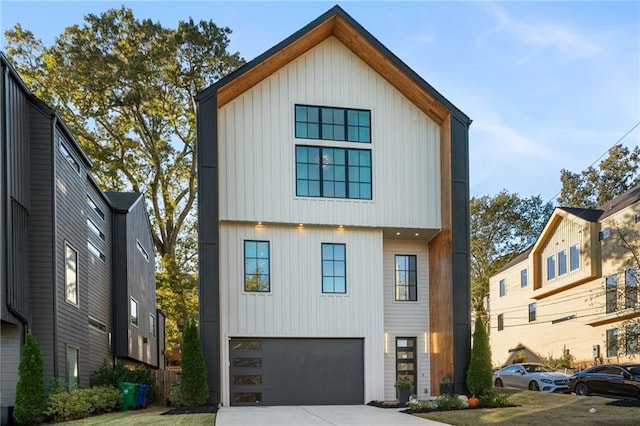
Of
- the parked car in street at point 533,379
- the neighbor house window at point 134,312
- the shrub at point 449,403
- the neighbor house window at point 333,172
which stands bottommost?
the parked car in street at point 533,379

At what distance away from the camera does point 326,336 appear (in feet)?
54.3

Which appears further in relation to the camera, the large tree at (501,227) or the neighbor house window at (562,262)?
the large tree at (501,227)

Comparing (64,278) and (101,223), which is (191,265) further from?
(64,278)

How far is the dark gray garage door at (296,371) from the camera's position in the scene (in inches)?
631

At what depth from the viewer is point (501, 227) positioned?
47812 mm

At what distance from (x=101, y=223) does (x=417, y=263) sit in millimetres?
10435

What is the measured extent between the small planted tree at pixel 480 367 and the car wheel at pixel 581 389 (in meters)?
5.06

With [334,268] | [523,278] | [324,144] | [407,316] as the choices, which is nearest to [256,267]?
[334,268]

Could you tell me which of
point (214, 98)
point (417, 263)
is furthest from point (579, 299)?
point (214, 98)

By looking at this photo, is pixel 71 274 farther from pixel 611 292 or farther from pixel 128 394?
pixel 611 292

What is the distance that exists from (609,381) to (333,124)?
11.3m

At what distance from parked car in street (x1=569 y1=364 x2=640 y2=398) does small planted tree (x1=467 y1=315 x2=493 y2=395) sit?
4.75m

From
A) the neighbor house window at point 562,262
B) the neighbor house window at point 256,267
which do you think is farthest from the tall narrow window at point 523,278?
the neighbor house window at point 256,267

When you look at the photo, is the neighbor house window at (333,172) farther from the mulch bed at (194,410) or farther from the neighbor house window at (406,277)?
the mulch bed at (194,410)
